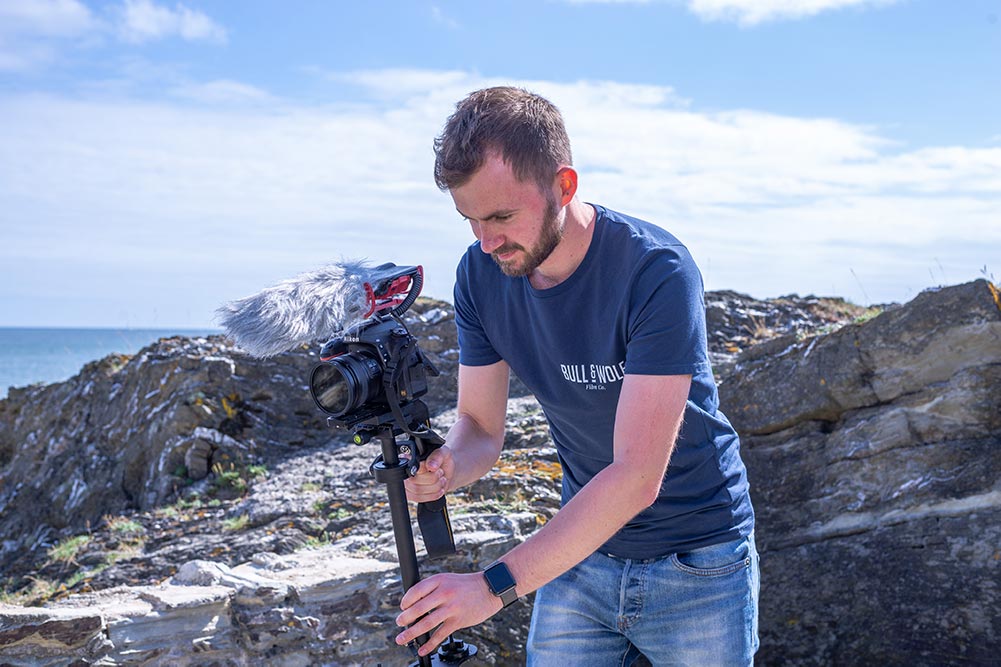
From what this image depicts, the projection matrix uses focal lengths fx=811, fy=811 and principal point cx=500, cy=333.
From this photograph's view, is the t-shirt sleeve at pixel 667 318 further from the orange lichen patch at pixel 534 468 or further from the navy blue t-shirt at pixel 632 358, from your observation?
the orange lichen patch at pixel 534 468

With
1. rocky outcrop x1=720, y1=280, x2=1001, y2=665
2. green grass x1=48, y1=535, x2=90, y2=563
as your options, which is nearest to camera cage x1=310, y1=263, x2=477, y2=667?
rocky outcrop x1=720, y1=280, x2=1001, y2=665

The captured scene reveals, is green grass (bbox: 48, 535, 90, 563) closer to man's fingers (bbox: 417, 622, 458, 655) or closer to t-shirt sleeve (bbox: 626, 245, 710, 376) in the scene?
man's fingers (bbox: 417, 622, 458, 655)

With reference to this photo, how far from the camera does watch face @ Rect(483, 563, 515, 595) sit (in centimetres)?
217

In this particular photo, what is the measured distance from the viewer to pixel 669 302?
2.37 meters

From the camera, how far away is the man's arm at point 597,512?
2.14 m

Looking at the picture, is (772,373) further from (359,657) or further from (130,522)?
(130,522)

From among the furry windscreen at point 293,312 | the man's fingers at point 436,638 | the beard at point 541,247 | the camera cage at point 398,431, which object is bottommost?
the man's fingers at point 436,638

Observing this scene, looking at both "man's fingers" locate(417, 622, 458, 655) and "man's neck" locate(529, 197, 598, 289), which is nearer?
"man's fingers" locate(417, 622, 458, 655)

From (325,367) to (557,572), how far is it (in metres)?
0.86

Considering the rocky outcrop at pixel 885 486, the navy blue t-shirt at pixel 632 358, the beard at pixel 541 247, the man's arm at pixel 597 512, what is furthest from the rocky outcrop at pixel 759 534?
the beard at pixel 541 247

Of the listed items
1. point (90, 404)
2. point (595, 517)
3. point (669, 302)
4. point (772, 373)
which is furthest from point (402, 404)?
point (90, 404)

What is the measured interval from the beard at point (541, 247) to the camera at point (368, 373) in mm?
422

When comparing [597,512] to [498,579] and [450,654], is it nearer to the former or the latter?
[498,579]

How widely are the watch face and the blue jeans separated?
0.65 metres
